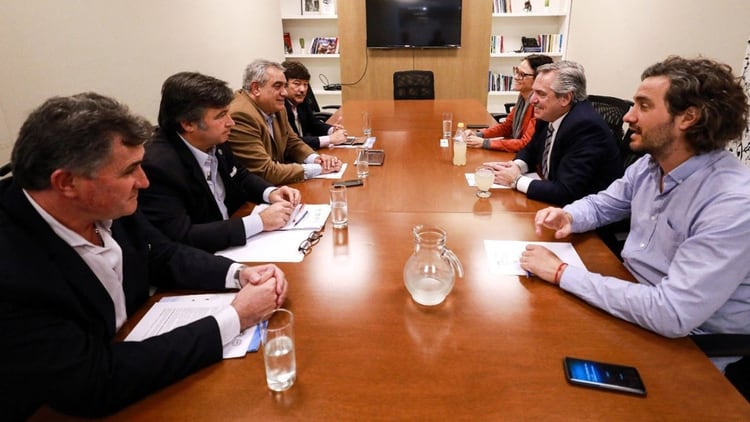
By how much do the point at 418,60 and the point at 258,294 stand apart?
18.5 feet

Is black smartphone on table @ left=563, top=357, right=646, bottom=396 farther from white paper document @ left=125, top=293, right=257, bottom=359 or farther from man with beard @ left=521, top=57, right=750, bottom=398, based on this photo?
white paper document @ left=125, top=293, right=257, bottom=359

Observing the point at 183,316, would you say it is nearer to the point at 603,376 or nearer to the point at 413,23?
the point at 603,376

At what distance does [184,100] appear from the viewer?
1.73 meters

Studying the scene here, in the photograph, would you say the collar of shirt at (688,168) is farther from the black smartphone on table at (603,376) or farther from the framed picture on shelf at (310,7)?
the framed picture on shelf at (310,7)

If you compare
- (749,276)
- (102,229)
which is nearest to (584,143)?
(749,276)

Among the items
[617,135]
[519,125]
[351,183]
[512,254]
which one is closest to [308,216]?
[351,183]

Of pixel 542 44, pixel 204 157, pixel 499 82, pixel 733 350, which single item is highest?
pixel 542 44

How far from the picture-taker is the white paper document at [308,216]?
172cm

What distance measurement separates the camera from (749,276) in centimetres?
118

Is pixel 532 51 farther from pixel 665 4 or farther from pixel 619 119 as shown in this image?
pixel 619 119

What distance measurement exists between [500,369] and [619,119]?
259 cm

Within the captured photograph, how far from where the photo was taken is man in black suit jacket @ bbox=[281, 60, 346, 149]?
3.21m

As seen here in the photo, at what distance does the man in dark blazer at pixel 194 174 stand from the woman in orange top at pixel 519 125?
1569 mm

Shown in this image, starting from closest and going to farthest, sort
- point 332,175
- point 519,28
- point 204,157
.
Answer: point 204,157 < point 332,175 < point 519,28
